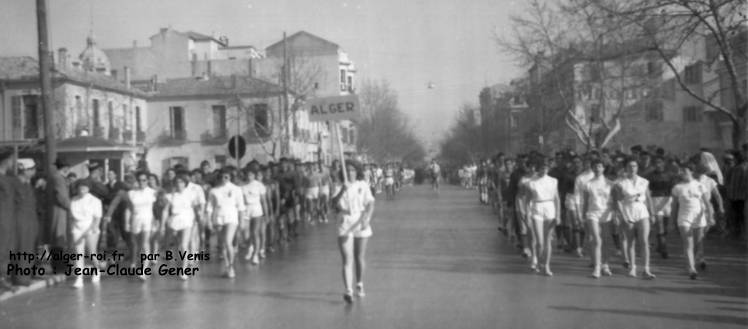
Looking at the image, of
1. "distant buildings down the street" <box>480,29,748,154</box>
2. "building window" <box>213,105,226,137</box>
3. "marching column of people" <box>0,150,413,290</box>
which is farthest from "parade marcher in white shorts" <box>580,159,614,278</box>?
"building window" <box>213,105,226,137</box>

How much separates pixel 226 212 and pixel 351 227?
326 cm

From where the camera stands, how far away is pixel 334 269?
12.1 metres

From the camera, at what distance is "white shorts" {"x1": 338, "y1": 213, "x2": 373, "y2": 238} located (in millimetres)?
9164

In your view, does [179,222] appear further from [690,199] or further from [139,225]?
[690,199]

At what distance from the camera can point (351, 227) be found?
916cm

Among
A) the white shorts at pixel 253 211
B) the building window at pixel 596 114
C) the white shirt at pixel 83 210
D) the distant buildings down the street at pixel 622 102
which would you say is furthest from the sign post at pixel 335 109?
Result: the building window at pixel 596 114

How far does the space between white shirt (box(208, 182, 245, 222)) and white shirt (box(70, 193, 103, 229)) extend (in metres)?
1.78

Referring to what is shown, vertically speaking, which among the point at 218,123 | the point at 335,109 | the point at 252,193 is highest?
the point at 218,123

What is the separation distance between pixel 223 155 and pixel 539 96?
2843 cm

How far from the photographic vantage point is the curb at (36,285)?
10.2m

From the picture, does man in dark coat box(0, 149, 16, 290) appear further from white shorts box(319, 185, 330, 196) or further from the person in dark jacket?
white shorts box(319, 185, 330, 196)

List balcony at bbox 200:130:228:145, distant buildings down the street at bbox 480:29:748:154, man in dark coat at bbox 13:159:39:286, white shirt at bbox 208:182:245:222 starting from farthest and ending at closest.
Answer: balcony at bbox 200:130:228:145, distant buildings down the street at bbox 480:29:748:154, white shirt at bbox 208:182:245:222, man in dark coat at bbox 13:159:39:286

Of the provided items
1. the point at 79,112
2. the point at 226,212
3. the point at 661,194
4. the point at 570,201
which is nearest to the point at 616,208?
the point at 570,201

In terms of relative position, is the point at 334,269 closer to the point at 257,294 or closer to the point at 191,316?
the point at 257,294
